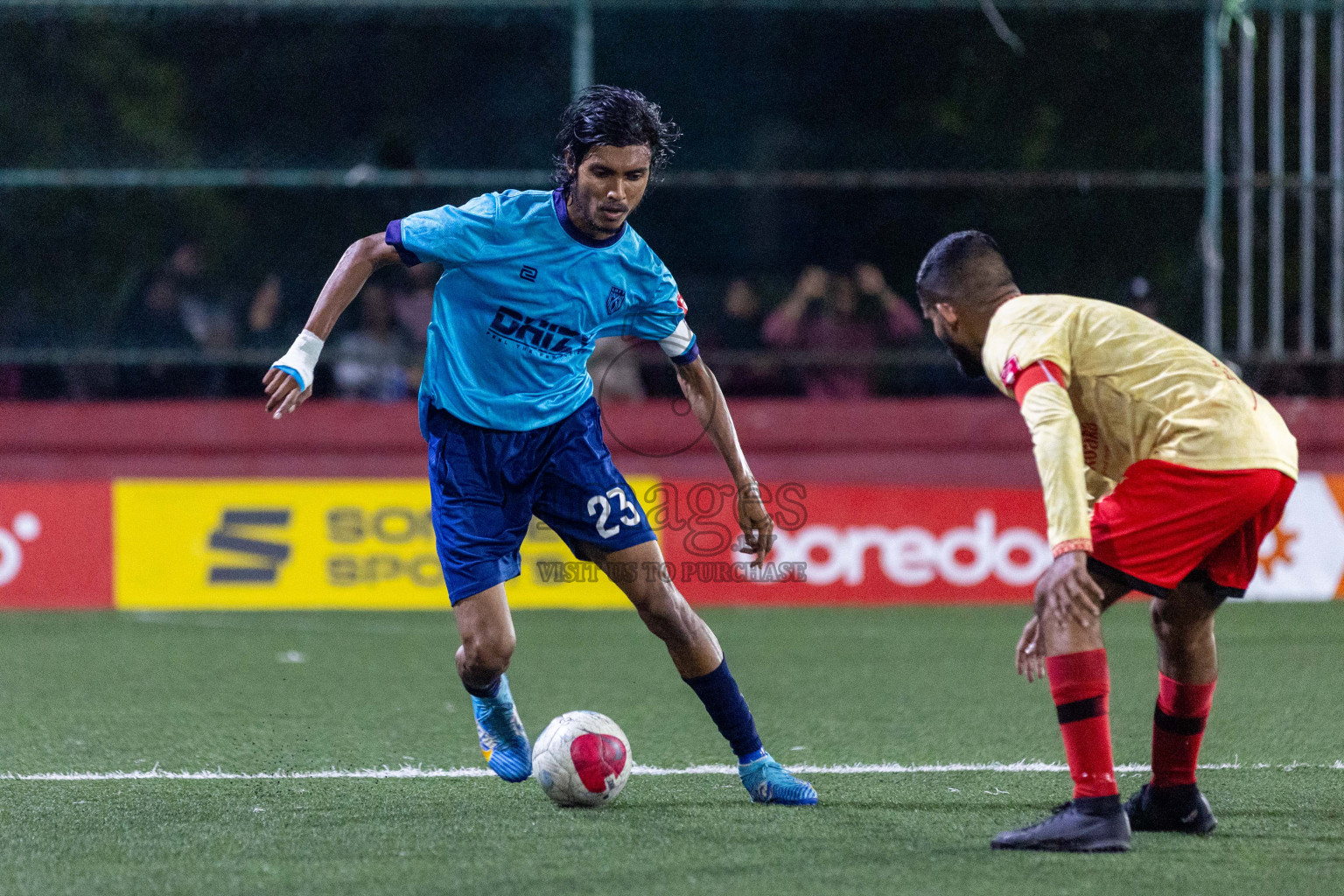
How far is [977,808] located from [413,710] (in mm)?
2774

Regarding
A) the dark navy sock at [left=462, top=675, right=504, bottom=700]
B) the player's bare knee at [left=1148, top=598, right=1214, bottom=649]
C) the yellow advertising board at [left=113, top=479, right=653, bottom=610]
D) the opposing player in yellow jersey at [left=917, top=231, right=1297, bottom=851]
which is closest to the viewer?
the opposing player in yellow jersey at [left=917, top=231, right=1297, bottom=851]

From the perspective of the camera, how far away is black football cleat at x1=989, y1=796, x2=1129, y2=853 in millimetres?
3959

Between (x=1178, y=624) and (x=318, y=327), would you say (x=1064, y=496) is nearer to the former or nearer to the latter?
(x=1178, y=624)

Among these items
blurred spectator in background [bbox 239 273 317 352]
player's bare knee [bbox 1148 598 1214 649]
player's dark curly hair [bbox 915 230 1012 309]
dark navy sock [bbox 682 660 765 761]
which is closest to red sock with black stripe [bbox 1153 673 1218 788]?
player's bare knee [bbox 1148 598 1214 649]

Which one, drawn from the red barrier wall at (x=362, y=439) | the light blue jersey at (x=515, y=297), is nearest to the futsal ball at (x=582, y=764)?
the light blue jersey at (x=515, y=297)

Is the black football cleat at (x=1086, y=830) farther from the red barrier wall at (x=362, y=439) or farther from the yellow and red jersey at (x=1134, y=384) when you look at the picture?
the red barrier wall at (x=362, y=439)

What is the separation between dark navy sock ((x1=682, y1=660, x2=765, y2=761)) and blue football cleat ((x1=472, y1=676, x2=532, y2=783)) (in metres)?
0.60

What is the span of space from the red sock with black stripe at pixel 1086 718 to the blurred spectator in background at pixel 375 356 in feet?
27.5

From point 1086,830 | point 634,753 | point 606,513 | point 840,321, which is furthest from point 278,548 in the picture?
point 1086,830

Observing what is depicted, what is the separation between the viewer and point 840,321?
11781 millimetres

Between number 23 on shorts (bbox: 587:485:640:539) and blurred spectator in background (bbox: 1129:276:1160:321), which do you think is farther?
blurred spectator in background (bbox: 1129:276:1160:321)

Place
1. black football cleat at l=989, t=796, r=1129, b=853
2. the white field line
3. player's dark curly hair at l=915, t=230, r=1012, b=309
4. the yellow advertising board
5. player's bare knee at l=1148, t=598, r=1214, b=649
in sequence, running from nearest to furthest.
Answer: black football cleat at l=989, t=796, r=1129, b=853
player's dark curly hair at l=915, t=230, r=1012, b=309
player's bare knee at l=1148, t=598, r=1214, b=649
the white field line
the yellow advertising board

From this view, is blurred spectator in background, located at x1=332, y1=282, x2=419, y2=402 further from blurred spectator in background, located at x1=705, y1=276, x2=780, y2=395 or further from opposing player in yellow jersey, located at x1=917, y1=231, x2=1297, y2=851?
opposing player in yellow jersey, located at x1=917, y1=231, x2=1297, y2=851

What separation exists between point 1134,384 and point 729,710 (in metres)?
1.52
